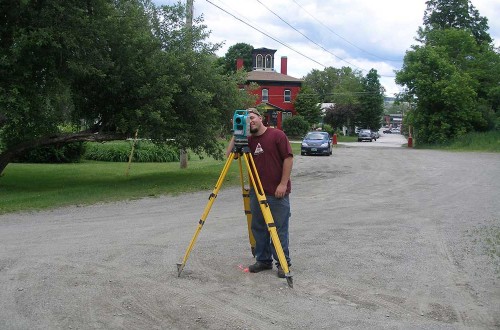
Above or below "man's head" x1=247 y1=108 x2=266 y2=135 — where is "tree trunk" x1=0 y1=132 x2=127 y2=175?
below

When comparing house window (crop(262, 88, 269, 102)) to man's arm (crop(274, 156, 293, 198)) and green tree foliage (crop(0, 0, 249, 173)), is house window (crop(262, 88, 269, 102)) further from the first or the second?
man's arm (crop(274, 156, 293, 198))

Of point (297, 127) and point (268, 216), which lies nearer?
point (268, 216)

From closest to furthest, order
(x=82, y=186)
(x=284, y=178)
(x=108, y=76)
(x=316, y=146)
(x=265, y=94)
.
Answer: (x=284, y=178) → (x=108, y=76) → (x=82, y=186) → (x=316, y=146) → (x=265, y=94)

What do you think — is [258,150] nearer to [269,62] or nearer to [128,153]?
[128,153]

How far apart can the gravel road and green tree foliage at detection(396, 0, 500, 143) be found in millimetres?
35364

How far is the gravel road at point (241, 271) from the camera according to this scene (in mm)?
4859

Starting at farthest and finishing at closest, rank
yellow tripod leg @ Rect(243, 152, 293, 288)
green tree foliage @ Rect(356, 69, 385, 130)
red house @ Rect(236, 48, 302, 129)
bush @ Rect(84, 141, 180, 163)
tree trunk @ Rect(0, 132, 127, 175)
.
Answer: green tree foliage @ Rect(356, 69, 385, 130) < red house @ Rect(236, 48, 302, 129) < bush @ Rect(84, 141, 180, 163) < tree trunk @ Rect(0, 132, 127, 175) < yellow tripod leg @ Rect(243, 152, 293, 288)

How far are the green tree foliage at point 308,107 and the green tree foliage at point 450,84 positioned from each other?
19948mm

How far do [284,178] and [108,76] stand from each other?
34.7 feet

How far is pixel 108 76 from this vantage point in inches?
600

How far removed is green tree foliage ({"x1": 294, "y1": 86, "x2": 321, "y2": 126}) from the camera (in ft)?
224

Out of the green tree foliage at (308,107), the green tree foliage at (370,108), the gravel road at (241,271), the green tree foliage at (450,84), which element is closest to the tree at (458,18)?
the green tree foliage at (450,84)

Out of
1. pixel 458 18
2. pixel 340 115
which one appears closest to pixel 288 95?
pixel 340 115

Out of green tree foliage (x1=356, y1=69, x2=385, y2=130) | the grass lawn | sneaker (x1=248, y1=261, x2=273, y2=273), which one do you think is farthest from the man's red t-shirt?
green tree foliage (x1=356, y1=69, x2=385, y2=130)
